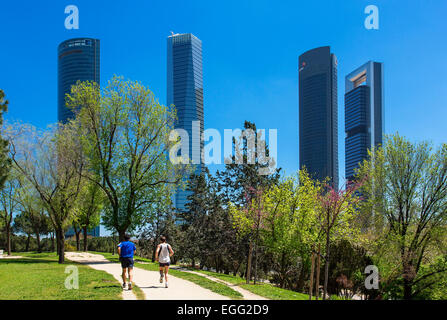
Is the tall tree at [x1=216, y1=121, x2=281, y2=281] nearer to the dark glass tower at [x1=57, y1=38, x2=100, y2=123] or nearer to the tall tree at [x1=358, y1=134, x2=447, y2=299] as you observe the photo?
the tall tree at [x1=358, y1=134, x2=447, y2=299]

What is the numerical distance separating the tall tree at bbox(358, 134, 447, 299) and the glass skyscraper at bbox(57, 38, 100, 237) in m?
172

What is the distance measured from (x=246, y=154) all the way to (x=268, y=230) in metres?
15.0

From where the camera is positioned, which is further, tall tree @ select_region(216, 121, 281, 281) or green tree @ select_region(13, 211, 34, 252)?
green tree @ select_region(13, 211, 34, 252)

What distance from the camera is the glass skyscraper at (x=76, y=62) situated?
17925 centimetres

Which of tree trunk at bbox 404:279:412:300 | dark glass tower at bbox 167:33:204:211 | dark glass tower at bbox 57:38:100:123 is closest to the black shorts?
tree trunk at bbox 404:279:412:300

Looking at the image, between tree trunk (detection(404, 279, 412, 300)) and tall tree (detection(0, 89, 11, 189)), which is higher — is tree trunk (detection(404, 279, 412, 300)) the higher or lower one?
the lower one

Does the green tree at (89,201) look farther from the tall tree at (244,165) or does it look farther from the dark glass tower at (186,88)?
the dark glass tower at (186,88)

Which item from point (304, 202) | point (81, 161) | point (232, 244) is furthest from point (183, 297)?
point (232, 244)

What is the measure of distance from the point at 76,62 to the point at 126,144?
17493 cm

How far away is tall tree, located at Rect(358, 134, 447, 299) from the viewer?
24.2 m

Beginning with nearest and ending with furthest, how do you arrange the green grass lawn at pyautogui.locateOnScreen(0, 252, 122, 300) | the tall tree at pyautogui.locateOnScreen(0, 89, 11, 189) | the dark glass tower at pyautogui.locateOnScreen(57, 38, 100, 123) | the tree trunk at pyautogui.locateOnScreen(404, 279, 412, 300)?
1. the green grass lawn at pyautogui.locateOnScreen(0, 252, 122, 300)
2. the tall tree at pyautogui.locateOnScreen(0, 89, 11, 189)
3. the tree trunk at pyautogui.locateOnScreen(404, 279, 412, 300)
4. the dark glass tower at pyautogui.locateOnScreen(57, 38, 100, 123)

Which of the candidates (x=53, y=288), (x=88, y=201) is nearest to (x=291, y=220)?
(x=53, y=288)

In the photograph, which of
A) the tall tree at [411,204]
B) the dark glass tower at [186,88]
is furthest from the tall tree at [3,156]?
the dark glass tower at [186,88]

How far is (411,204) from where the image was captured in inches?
997
